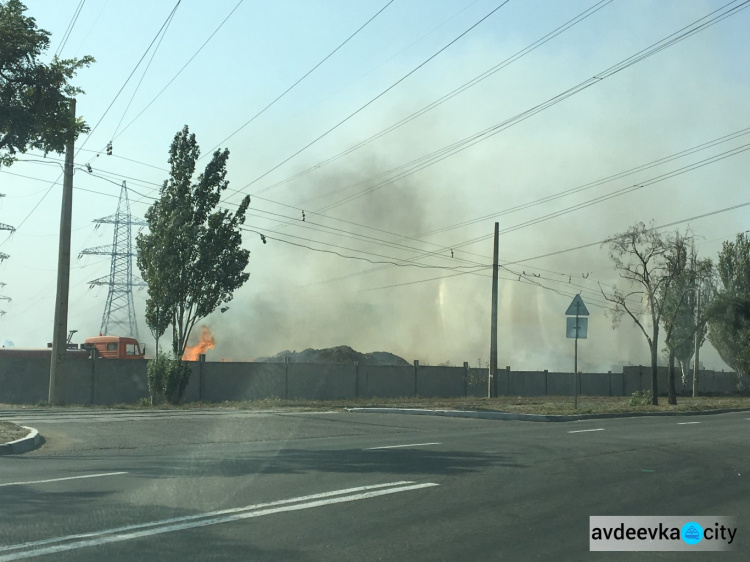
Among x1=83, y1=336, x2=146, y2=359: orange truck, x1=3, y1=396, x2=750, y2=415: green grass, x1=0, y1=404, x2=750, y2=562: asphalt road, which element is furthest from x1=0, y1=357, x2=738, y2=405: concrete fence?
x1=0, y1=404, x2=750, y2=562: asphalt road

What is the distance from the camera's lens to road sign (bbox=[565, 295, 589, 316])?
2353cm

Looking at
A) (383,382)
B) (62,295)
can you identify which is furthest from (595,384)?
(62,295)

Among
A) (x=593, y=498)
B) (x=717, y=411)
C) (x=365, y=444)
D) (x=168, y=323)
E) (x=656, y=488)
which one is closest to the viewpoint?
(x=593, y=498)

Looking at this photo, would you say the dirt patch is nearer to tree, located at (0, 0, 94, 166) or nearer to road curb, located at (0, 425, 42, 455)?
road curb, located at (0, 425, 42, 455)

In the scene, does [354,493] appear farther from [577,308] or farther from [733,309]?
[733,309]

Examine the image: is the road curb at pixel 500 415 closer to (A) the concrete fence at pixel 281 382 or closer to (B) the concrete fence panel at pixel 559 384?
(A) the concrete fence at pixel 281 382

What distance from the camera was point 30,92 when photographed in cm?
1522

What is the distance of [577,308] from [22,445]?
15.8m

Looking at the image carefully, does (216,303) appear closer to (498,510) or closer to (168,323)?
(168,323)

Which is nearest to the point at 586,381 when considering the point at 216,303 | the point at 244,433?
the point at 216,303

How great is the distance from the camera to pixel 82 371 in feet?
113

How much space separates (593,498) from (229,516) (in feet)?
12.9

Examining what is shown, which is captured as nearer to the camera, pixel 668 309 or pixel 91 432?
pixel 91 432

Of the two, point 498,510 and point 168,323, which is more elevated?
point 168,323
